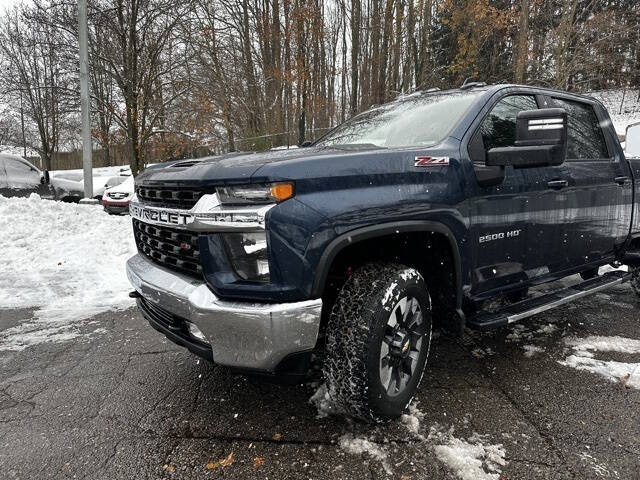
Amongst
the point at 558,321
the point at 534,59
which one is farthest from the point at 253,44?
the point at 558,321

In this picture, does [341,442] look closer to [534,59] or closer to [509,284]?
[509,284]

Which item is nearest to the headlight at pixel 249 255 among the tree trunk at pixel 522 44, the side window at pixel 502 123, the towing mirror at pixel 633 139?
the side window at pixel 502 123

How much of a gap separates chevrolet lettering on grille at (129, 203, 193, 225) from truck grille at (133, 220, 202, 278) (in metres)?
0.05

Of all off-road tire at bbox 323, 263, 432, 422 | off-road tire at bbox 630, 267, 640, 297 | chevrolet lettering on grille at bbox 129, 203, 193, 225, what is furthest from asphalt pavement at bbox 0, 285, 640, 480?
off-road tire at bbox 630, 267, 640, 297

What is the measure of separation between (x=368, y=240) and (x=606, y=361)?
87.6 inches

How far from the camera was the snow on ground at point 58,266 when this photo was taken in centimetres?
430

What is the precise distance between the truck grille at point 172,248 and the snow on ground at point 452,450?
3.92 ft

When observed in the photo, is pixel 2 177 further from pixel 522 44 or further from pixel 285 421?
pixel 522 44

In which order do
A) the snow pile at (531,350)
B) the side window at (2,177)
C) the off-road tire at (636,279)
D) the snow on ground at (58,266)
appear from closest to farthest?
the snow pile at (531,350) → the snow on ground at (58,266) → the off-road tire at (636,279) → the side window at (2,177)

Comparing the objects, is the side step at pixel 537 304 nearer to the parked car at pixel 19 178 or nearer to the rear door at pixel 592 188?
the rear door at pixel 592 188

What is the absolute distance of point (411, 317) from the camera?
2.46 metres

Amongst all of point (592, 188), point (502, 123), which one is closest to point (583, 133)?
point (592, 188)

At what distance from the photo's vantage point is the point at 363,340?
6.96 feet

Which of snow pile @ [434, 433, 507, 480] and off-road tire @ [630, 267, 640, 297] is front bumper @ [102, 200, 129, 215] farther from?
snow pile @ [434, 433, 507, 480]
